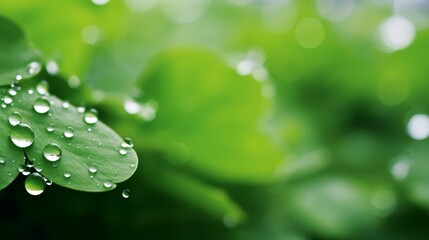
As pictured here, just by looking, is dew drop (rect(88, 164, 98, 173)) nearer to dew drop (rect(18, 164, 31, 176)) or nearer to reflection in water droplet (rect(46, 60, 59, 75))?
dew drop (rect(18, 164, 31, 176))

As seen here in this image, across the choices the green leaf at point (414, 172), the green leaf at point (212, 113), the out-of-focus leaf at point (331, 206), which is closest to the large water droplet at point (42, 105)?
the green leaf at point (212, 113)

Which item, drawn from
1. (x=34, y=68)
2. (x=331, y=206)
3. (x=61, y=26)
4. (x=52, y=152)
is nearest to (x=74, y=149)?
(x=52, y=152)

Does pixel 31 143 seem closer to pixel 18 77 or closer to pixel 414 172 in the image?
pixel 18 77

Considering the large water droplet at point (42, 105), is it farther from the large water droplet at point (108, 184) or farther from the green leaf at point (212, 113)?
the green leaf at point (212, 113)

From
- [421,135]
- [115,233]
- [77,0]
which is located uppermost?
[421,135]

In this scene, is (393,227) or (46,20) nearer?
(46,20)

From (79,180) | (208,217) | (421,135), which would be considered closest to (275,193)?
(208,217)

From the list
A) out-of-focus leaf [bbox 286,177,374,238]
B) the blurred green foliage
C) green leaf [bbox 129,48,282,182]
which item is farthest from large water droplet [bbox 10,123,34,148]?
out-of-focus leaf [bbox 286,177,374,238]

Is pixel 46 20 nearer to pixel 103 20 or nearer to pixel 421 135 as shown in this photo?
pixel 103 20
